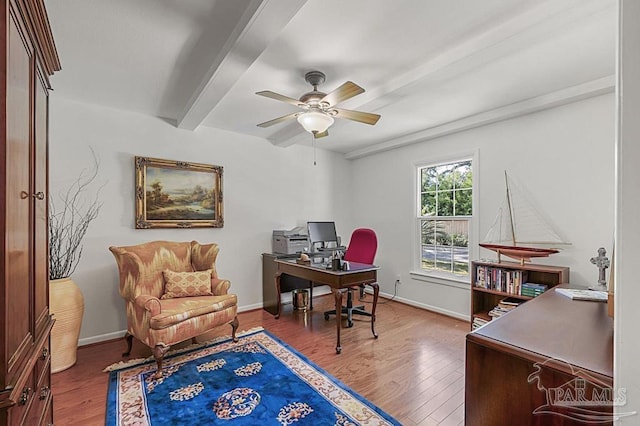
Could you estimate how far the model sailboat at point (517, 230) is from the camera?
310 centimetres

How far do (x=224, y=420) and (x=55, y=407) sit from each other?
1241 millimetres

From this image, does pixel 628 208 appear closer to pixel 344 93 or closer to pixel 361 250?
pixel 344 93

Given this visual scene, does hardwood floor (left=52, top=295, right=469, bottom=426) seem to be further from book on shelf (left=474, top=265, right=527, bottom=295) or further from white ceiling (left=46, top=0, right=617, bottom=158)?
white ceiling (left=46, top=0, right=617, bottom=158)

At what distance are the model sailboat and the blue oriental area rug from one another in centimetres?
223

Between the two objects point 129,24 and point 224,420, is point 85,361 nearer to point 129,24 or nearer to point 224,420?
point 224,420

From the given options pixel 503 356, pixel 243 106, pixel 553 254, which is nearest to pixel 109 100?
pixel 243 106

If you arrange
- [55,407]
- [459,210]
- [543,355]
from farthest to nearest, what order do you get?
[459,210] < [55,407] < [543,355]

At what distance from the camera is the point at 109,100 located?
3.11m

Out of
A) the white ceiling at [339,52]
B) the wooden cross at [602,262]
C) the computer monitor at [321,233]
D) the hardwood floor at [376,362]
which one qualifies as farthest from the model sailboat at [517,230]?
the computer monitor at [321,233]

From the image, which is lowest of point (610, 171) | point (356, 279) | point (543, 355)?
point (356, 279)

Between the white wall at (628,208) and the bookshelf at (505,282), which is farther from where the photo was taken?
the bookshelf at (505,282)

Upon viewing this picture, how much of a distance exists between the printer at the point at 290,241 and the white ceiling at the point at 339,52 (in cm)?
170

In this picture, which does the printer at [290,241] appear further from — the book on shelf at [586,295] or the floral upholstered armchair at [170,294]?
the book on shelf at [586,295]

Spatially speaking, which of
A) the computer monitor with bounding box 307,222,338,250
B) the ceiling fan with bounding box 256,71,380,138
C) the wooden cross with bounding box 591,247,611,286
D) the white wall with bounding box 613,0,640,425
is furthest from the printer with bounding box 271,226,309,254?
the white wall with bounding box 613,0,640,425
